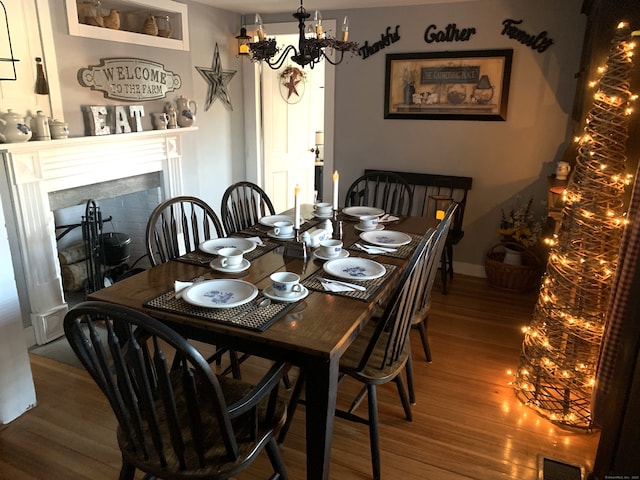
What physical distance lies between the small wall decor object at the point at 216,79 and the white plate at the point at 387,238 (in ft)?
7.86

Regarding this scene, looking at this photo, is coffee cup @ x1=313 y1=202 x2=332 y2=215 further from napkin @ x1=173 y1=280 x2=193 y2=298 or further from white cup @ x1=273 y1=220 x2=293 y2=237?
napkin @ x1=173 y1=280 x2=193 y2=298

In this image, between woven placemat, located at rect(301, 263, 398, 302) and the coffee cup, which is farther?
the coffee cup

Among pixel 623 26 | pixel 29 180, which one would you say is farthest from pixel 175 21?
pixel 623 26

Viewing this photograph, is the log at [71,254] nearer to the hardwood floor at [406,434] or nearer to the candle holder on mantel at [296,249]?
the hardwood floor at [406,434]

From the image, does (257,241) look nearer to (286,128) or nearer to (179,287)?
(179,287)

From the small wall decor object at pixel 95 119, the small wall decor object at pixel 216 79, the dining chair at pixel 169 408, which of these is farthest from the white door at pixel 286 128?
the dining chair at pixel 169 408

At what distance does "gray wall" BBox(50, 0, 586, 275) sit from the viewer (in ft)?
11.3

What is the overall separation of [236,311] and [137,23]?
2.91 meters

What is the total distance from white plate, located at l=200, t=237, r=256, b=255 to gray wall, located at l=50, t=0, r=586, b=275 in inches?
57.1

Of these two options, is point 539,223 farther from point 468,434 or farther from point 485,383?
point 468,434

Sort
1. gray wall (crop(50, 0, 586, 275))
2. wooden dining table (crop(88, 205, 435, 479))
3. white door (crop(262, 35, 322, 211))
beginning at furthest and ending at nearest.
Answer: white door (crop(262, 35, 322, 211))
gray wall (crop(50, 0, 586, 275))
wooden dining table (crop(88, 205, 435, 479))

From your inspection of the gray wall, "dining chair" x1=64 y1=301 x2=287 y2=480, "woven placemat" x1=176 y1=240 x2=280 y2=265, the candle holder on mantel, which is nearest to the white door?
the gray wall

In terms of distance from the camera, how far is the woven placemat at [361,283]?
1807mm

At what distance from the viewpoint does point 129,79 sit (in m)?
3.34
